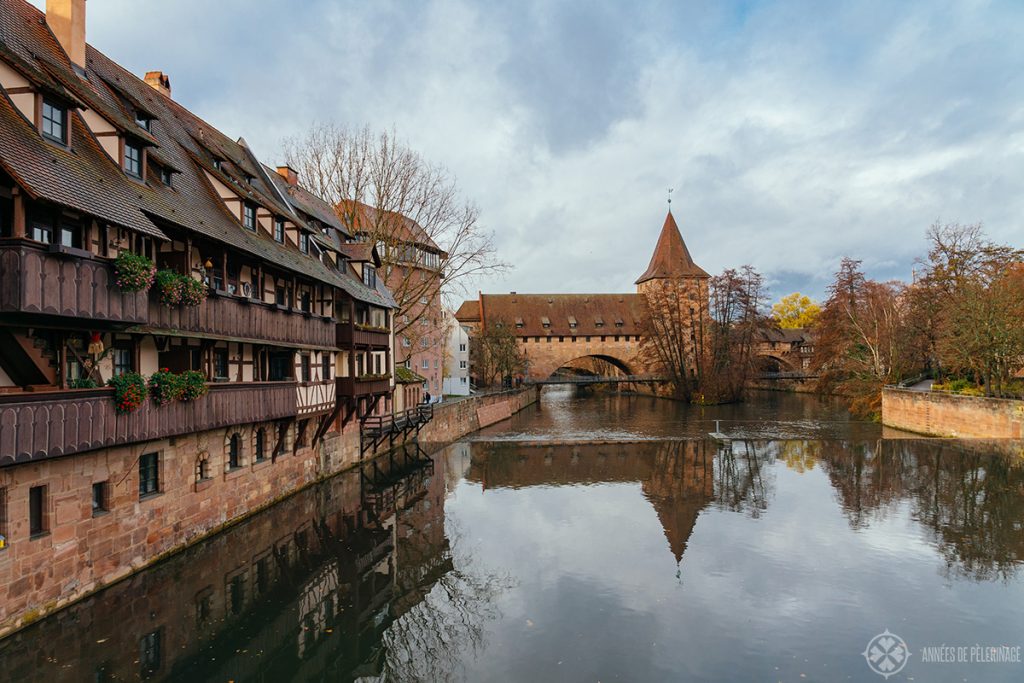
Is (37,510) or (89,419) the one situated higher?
(89,419)

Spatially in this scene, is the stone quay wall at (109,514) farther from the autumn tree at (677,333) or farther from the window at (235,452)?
the autumn tree at (677,333)

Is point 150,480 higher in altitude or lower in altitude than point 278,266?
lower

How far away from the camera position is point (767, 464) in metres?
21.5

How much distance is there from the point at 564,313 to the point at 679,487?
4213cm

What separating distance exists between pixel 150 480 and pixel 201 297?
119 inches

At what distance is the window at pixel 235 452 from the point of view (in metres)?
12.8

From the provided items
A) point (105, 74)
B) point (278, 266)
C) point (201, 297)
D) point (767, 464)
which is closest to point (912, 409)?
point (767, 464)

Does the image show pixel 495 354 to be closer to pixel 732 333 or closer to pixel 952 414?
pixel 732 333

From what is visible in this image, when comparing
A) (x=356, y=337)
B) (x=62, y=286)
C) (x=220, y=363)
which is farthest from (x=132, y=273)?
(x=356, y=337)

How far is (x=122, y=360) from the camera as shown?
9.73 meters

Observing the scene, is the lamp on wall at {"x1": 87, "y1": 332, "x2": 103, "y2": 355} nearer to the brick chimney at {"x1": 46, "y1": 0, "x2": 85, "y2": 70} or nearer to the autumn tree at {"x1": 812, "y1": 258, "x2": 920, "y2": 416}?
the brick chimney at {"x1": 46, "y1": 0, "x2": 85, "y2": 70}

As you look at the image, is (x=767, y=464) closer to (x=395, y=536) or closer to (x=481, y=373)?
(x=395, y=536)

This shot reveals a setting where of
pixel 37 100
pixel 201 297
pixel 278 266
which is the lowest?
pixel 201 297

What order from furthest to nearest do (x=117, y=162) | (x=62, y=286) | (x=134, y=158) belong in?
(x=134, y=158) < (x=117, y=162) < (x=62, y=286)
